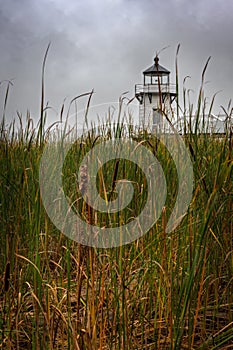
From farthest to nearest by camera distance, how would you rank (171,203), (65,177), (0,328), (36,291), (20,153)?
(65,177) < (20,153) < (171,203) < (0,328) < (36,291)

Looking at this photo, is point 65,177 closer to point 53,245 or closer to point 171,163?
point 53,245

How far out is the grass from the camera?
1126 millimetres

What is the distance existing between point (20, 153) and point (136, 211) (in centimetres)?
57

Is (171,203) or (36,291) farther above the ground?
(171,203)

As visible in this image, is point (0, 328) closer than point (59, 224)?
Yes

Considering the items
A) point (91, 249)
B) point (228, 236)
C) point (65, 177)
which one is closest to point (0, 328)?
point (91, 249)

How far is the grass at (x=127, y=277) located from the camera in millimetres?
1126

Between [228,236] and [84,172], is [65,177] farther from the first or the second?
[84,172]

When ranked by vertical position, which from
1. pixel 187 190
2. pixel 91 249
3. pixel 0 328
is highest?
pixel 187 190

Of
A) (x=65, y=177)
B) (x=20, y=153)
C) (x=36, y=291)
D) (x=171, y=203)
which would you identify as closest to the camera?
(x=36, y=291)

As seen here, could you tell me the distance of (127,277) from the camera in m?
1.25

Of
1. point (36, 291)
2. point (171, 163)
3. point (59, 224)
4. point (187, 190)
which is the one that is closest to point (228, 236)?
point (187, 190)

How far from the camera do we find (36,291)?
1.23 metres

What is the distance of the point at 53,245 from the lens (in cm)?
228
